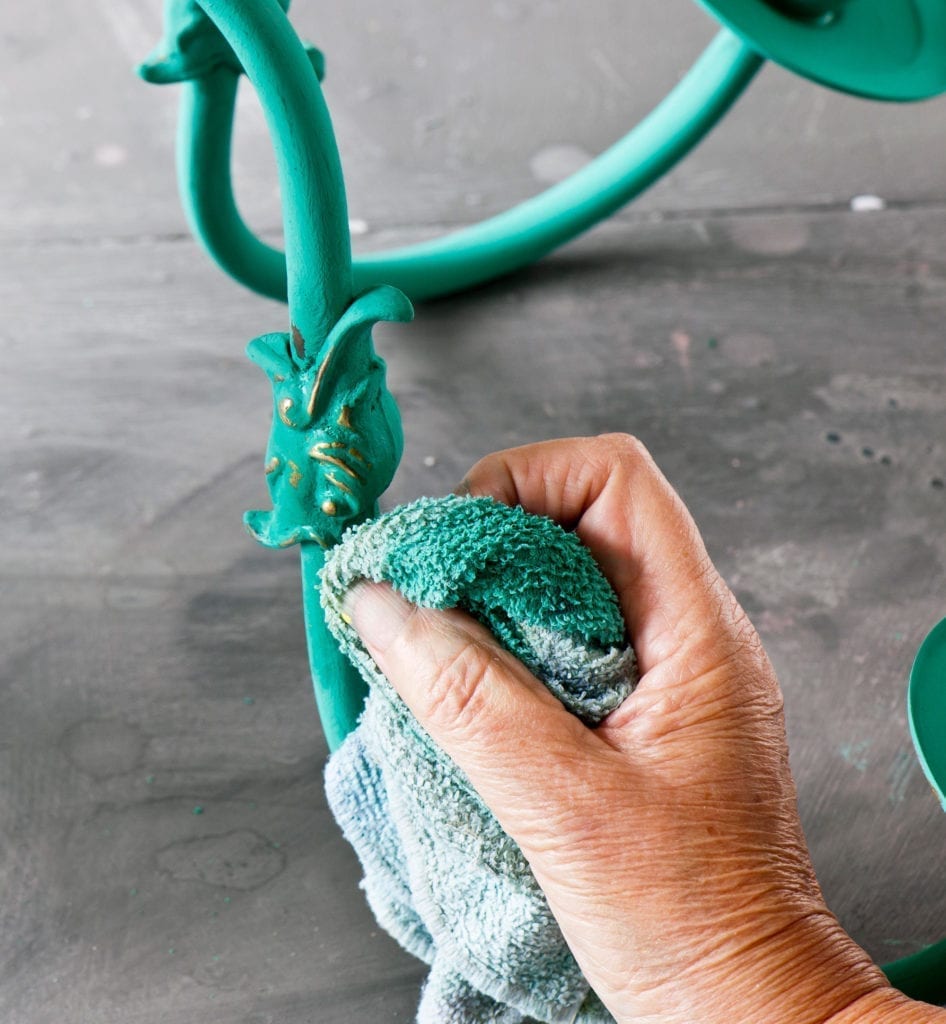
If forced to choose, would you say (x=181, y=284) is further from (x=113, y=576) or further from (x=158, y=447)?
(x=113, y=576)

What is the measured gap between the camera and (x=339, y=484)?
23.7 inches

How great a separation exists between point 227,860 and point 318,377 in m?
0.42

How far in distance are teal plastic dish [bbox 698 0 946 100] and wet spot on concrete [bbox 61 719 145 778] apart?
0.70m

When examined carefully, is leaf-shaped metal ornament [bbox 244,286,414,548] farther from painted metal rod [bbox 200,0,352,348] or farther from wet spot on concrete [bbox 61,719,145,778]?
wet spot on concrete [bbox 61,719,145,778]

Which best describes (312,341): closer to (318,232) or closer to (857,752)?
(318,232)

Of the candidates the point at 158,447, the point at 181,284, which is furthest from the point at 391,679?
Answer: the point at 181,284

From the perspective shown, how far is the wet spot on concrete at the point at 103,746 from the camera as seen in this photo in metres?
0.87

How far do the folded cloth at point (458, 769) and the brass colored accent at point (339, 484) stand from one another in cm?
4

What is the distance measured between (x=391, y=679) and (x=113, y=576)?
53 centimetres

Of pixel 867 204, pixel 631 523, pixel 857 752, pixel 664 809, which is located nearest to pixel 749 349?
pixel 867 204

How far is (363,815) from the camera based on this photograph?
67cm

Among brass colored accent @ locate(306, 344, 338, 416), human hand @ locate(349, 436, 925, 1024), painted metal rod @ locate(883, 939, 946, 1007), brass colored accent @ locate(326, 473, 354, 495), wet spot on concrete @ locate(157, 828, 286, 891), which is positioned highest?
brass colored accent @ locate(306, 344, 338, 416)

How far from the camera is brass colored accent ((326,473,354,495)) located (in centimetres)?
60

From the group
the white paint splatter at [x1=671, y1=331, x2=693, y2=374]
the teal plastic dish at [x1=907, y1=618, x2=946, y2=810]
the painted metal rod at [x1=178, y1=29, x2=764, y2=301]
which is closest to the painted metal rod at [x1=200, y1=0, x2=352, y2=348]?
the teal plastic dish at [x1=907, y1=618, x2=946, y2=810]
